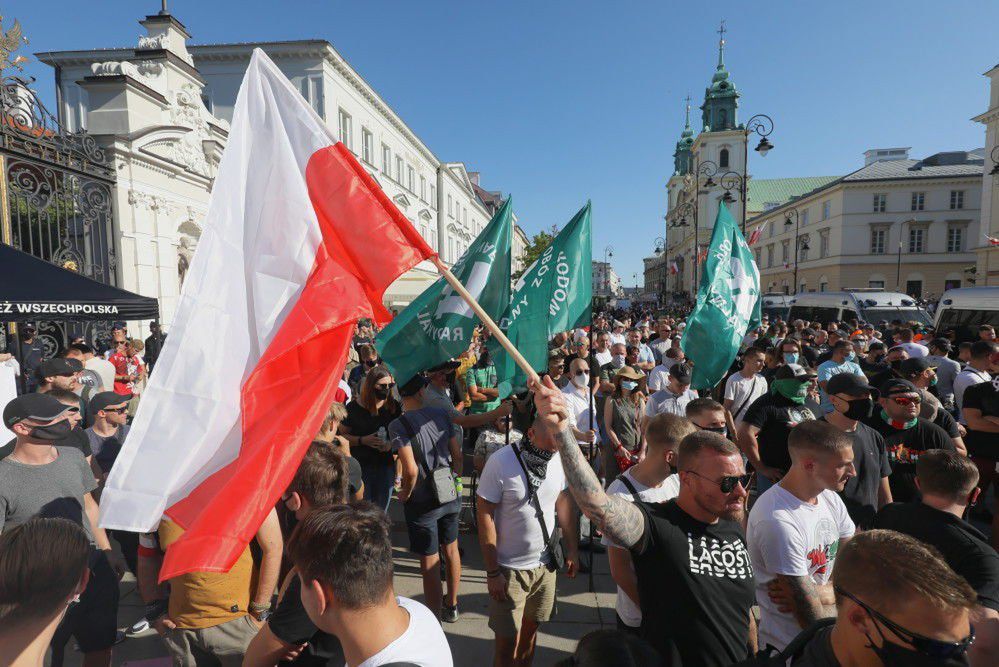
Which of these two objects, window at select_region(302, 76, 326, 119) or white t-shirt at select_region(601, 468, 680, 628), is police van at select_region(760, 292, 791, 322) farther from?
white t-shirt at select_region(601, 468, 680, 628)

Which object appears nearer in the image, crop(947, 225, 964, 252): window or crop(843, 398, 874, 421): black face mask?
crop(843, 398, 874, 421): black face mask

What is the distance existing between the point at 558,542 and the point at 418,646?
1.82m

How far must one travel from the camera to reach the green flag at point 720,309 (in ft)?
19.7

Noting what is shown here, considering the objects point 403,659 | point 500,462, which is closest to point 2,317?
point 500,462

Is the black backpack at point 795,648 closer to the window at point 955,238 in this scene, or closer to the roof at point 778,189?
the window at point 955,238

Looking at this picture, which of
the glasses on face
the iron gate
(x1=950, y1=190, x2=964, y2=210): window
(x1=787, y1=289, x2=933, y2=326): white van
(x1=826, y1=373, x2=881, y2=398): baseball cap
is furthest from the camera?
(x1=950, y1=190, x2=964, y2=210): window

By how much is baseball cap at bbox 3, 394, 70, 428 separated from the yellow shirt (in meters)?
1.09

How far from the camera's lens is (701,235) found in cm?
7031

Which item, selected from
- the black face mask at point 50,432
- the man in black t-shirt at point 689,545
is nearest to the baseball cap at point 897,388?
the man in black t-shirt at point 689,545

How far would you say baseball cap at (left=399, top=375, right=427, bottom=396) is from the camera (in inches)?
171

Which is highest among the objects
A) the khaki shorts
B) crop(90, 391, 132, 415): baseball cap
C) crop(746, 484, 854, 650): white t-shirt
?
crop(90, 391, 132, 415): baseball cap

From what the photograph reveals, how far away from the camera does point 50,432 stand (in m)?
2.88

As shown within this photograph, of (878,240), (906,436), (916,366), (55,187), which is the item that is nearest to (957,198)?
(878,240)

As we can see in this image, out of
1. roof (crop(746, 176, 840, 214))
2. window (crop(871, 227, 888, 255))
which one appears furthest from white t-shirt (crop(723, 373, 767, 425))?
Result: roof (crop(746, 176, 840, 214))
